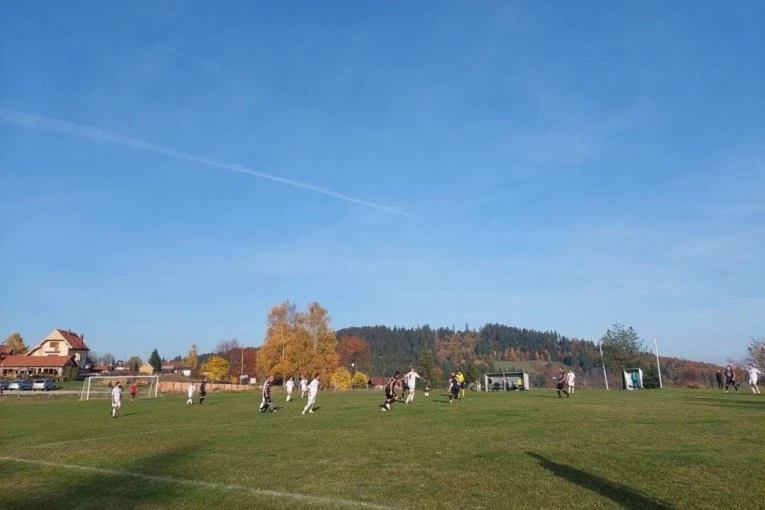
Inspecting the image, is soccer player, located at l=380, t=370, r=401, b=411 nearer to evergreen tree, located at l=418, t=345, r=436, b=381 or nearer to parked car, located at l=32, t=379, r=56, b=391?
parked car, located at l=32, t=379, r=56, b=391

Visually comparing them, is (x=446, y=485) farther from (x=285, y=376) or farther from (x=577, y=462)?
(x=285, y=376)

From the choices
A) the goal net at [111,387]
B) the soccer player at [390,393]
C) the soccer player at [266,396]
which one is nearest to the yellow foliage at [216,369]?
the goal net at [111,387]

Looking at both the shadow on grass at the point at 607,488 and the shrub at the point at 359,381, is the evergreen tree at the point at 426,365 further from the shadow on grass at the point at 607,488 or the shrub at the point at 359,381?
the shadow on grass at the point at 607,488

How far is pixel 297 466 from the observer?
12586mm

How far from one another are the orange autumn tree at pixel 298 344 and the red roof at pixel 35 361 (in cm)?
5962

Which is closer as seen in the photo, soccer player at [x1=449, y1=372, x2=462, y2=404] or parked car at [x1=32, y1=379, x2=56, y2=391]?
soccer player at [x1=449, y1=372, x2=462, y2=404]

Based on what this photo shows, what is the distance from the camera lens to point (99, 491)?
10891mm

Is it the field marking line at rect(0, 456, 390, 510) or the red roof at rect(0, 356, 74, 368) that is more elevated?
the red roof at rect(0, 356, 74, 368)

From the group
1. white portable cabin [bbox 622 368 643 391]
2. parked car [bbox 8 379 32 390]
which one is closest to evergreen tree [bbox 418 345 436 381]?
white portable cabin [bbox 622 368 643 391]

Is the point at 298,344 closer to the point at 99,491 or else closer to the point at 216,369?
the point at 216,369

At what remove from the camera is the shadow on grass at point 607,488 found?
26.8 feet

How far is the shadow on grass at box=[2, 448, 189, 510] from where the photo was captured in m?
9.83

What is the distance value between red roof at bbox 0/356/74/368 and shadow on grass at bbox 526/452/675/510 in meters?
136

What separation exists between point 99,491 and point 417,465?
21.6 feet
